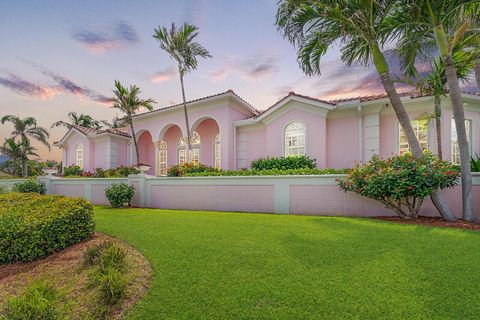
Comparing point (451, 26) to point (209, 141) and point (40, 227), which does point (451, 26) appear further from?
point (209, 141)

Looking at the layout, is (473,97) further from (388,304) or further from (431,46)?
(388,304)

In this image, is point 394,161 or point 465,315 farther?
point 394,161

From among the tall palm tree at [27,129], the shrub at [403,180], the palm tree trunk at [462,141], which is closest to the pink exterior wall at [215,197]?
the shrub at [403,180]

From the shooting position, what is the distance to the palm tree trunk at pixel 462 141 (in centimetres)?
693

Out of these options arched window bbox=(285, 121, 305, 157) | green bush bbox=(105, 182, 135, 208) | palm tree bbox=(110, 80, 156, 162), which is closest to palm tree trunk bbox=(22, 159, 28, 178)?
palm tree bbox=(110, 80, 156, 162)

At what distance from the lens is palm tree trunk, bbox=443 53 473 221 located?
6.93m

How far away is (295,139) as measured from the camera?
12.9m

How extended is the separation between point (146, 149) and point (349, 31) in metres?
17.1


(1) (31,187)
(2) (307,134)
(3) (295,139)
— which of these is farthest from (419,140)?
(1) (31,187)

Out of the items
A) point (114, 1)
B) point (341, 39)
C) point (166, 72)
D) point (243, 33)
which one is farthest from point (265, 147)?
point (114, 1)

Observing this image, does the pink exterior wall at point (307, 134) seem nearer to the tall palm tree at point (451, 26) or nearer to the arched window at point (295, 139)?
the arched window at point (295, 139)

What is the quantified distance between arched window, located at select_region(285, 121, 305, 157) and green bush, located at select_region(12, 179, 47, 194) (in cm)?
1472

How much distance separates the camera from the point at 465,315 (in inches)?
104

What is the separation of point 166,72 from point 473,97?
16.3 meters
